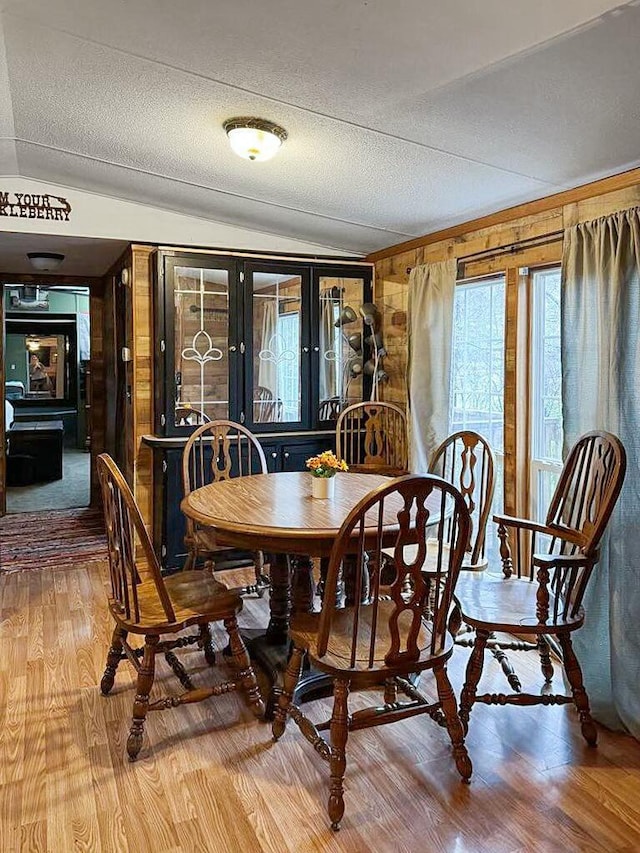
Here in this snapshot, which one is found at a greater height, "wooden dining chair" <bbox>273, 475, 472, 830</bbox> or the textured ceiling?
the textured ceiling

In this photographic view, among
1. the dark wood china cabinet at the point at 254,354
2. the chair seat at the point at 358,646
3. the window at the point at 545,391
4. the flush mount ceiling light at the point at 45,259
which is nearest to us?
the chair seat at the point at 358,646

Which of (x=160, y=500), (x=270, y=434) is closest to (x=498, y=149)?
(x=270, y=434)

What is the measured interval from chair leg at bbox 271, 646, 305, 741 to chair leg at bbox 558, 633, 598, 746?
95cm

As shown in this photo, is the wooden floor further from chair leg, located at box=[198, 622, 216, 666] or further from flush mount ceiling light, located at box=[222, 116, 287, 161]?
flush mount ceiling light, located at box=[222, 116, 287, 161]

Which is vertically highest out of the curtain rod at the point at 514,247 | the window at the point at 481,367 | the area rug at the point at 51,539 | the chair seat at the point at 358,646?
the curtain rod at the point at 514,247

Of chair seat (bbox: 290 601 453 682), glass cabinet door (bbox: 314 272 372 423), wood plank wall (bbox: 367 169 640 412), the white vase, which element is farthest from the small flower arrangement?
glass cabinet door (bbox: 314 272 372 423)

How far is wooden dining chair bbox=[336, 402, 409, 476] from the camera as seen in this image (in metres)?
4.38

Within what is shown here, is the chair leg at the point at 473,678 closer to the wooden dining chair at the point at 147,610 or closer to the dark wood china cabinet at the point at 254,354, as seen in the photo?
the wooden dining chair at the point at 147,610

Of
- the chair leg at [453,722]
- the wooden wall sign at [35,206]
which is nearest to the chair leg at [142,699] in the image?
the chair leg at [453,722]

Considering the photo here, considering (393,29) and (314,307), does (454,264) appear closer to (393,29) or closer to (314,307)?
(314,307)

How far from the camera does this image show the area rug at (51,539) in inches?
182

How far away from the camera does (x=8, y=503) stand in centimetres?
668

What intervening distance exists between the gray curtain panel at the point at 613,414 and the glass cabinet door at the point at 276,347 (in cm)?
224

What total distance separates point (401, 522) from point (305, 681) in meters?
1.10
